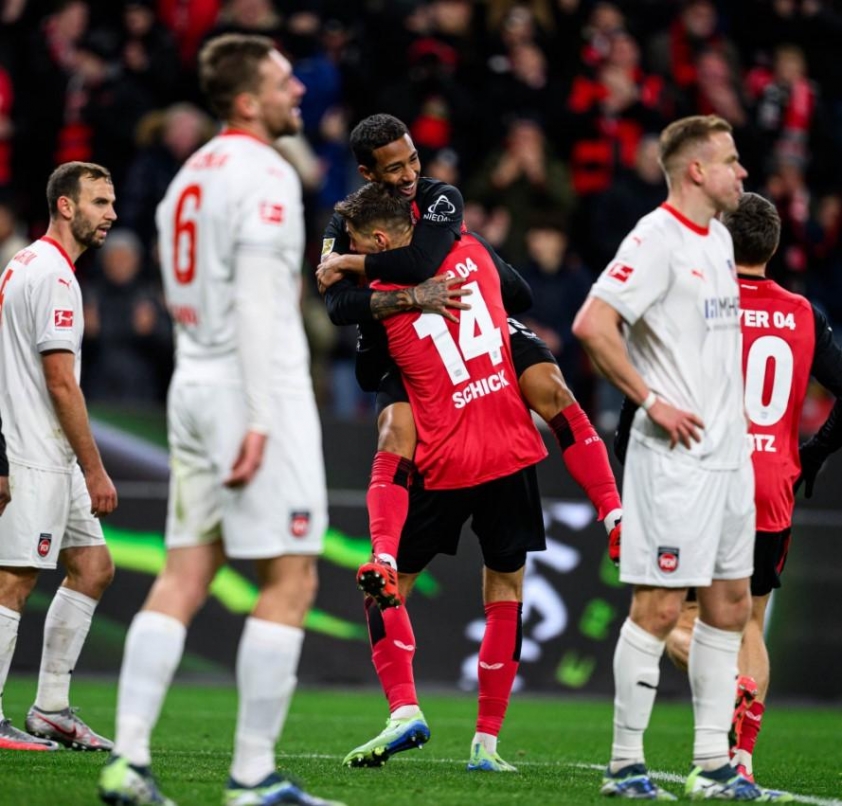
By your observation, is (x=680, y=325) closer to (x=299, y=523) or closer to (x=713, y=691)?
(x=713, y=691)

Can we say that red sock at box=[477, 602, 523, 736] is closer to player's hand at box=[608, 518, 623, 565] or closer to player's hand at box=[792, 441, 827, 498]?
player's hand at box=[608, 518, 623, 565]

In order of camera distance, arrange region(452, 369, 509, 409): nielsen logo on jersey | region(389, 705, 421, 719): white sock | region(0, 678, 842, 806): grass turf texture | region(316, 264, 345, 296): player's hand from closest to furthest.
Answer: region(0, 678, 842, 806): grass turf texture → region(389, 705, 421, 719): white sock → region(316, 264, 345, 296): player's hand → region(452, 369, 509, 409): nielsen logo on jersey

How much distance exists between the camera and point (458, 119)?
15.4 metres

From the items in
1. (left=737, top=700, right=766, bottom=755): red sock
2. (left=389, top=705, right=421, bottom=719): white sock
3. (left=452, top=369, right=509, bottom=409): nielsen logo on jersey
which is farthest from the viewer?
(left=452, top=369, right=509, bottom=409): nielsen logo on jersey

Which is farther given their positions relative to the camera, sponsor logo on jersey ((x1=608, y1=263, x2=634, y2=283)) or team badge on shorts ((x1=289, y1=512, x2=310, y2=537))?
sponsor logo on jersey ((x1=608, y1=263, x2=634, y2=283))

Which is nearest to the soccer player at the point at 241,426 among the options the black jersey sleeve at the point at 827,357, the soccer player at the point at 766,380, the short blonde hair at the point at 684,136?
the short blonde hair at the point at 684,136

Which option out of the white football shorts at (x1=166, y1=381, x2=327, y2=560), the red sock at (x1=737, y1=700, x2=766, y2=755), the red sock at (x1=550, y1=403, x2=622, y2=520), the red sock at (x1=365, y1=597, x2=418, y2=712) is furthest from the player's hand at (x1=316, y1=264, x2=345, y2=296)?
the red sock at (x1=737, y1=700, x2=766, y2=755)

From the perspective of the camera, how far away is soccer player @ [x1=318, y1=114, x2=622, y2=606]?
23.7 ft

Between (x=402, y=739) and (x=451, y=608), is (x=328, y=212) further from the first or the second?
(x=402, y=739)

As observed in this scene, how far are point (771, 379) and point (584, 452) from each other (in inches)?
43.3

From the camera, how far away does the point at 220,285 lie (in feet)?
17.3

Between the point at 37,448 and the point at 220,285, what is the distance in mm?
2340

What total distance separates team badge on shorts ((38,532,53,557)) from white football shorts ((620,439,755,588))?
280cm

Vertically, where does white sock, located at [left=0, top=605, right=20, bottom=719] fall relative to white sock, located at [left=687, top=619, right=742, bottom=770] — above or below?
below
